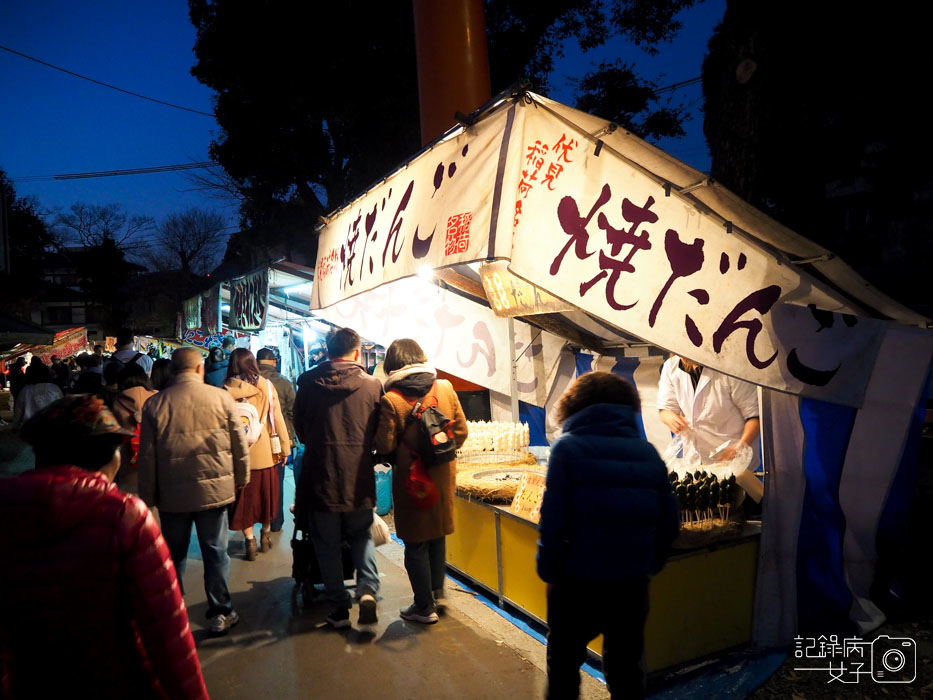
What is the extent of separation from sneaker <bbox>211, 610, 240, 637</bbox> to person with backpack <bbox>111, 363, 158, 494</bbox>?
129cm

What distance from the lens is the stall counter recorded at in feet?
12.7

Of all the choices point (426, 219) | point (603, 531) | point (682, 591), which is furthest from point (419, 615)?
point (426, 219)

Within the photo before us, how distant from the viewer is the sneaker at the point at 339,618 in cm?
461

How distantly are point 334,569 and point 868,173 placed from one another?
45.3 feet

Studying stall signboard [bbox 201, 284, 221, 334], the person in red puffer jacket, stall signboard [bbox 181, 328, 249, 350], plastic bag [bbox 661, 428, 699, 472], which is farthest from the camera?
stall signboard [bbox 181, 328, 249, 350]

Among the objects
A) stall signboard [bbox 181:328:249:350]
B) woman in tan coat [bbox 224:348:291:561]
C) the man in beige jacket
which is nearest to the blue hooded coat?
the man in beige jacket

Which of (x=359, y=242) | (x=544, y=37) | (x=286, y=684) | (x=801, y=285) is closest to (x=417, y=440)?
(x=286, y=684)

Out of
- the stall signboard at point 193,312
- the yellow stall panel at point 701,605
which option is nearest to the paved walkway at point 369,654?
the yellow stall panel at point 701,605

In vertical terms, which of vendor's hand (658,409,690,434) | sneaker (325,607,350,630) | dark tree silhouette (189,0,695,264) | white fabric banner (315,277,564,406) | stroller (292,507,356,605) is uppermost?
dark tree silhouette (189,0,695,264)

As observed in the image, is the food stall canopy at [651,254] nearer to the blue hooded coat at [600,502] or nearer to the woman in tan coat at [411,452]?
the blue hooded coat at [600,502]

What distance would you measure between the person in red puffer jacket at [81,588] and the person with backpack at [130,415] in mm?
3487

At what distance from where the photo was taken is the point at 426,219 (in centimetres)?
438

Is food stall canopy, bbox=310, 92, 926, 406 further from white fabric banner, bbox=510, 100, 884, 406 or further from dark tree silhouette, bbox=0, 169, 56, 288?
dark tree silhouette, bbox=0, 169, 56, 288

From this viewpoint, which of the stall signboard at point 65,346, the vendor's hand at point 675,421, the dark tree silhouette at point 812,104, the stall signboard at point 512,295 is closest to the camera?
the vendor's hand at point 675,421
